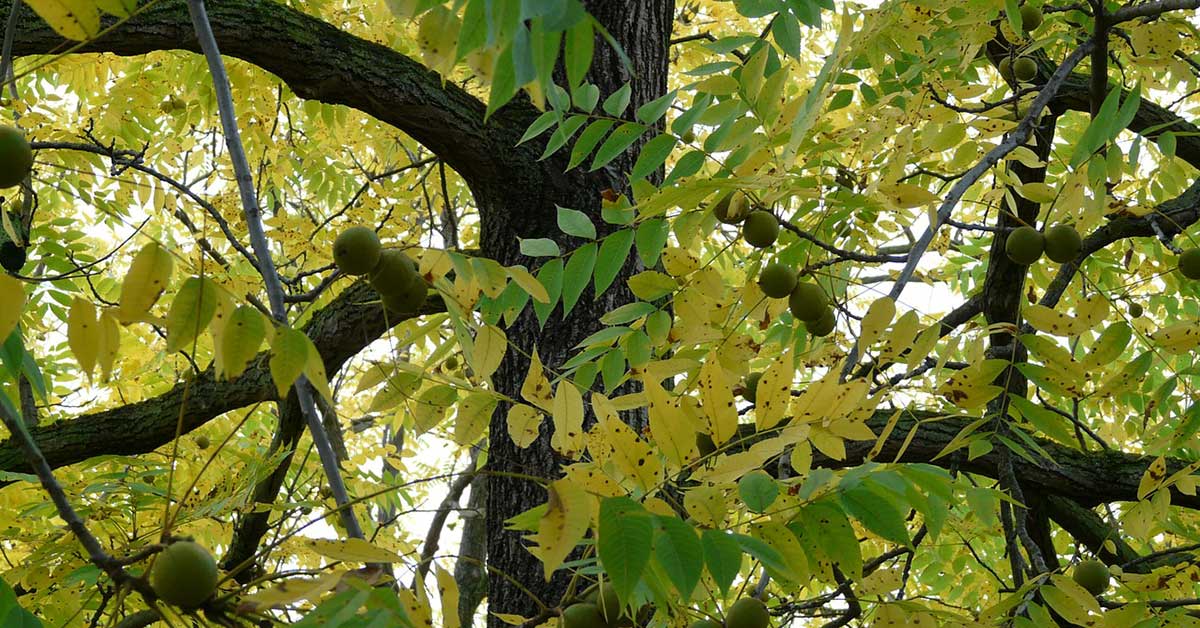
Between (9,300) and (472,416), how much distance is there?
2.65ft

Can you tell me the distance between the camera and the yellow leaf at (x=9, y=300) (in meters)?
1.10

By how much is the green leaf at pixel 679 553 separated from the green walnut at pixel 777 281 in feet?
2.56

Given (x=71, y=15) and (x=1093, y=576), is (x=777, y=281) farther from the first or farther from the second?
(x=71, y=15)

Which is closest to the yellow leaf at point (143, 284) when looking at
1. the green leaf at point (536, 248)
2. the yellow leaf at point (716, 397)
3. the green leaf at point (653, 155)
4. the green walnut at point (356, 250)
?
the green walnut at point (356, 250)

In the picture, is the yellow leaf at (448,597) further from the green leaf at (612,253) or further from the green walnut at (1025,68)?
the green walnut at (1025,68)

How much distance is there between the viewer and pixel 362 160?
6641mm

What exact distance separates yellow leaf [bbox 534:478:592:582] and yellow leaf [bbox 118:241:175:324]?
531mm

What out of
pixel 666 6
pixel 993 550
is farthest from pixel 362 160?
pixel 993 550

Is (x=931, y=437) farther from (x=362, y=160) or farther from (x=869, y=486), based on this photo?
(x=362, y=160)

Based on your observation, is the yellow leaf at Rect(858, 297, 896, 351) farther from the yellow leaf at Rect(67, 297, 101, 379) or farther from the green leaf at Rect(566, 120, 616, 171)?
the yellow leaf at Rect(67, 297, 101, 379)

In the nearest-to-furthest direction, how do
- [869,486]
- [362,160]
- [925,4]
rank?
[869,486], [925,4], [362,160]

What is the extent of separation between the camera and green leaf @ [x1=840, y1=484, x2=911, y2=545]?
1.35m

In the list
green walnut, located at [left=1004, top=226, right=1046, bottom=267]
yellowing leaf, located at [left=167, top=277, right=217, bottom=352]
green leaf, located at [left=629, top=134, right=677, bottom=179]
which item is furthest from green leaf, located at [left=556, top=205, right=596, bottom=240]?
green walnut, located at [left=1004, top=226, right=1046, bottom=267]

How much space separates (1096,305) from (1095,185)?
10.0 inches
